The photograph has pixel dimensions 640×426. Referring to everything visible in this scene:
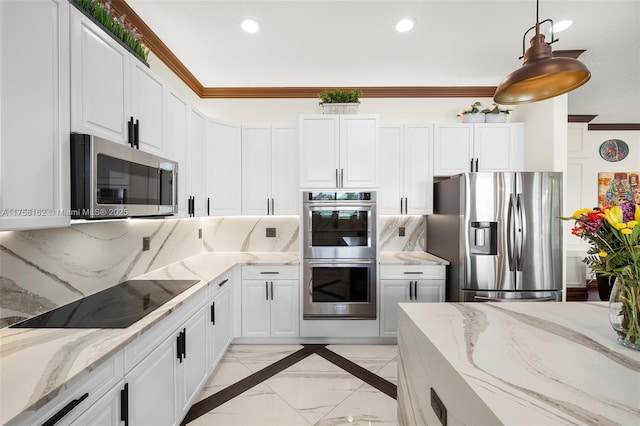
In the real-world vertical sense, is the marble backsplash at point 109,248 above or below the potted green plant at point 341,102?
below

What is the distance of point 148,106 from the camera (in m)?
1.89

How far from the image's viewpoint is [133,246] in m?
2.26

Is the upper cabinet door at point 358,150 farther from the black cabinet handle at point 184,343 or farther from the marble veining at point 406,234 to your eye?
the black cabinet handle at point 184,343

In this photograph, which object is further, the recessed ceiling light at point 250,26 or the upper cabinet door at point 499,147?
the upper cabinet door at point 499,147

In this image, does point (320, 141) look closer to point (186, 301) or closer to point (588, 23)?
point (186, 301)

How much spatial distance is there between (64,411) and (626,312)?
1.90 m

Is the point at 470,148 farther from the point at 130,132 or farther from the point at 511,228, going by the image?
the point at 130,132

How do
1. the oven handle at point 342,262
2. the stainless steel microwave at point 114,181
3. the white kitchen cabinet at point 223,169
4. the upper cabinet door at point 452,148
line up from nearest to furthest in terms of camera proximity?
1. the stainless steel microwave at point 114,181
2. the oven handle at point 342,262
3. the white kitchen cabinet at point 223,169
4. the upper cabinet door at point 452,148

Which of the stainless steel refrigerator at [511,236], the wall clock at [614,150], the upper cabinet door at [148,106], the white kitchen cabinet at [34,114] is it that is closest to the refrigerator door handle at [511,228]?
the stainless steel refrigerator at [511,236]

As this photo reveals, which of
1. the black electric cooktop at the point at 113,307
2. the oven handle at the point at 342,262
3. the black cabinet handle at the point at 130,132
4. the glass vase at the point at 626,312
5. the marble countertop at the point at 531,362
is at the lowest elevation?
A: the black electric cooktop at the point at 113,307

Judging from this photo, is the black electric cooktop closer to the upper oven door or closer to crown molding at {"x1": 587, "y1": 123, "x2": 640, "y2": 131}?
the upper oven door

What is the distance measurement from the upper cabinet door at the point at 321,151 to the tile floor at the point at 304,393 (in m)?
1.73

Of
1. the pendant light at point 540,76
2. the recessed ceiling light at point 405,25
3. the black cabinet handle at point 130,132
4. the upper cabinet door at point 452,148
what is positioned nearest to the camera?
the pendant light at point 540,76

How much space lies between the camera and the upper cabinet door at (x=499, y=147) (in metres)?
3.16
